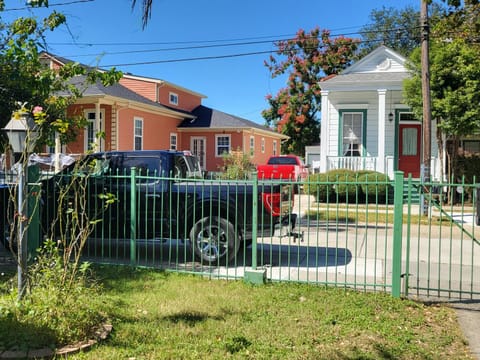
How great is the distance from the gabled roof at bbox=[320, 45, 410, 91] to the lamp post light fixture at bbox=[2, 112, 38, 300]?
1449 cm

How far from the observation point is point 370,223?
41.3 ft

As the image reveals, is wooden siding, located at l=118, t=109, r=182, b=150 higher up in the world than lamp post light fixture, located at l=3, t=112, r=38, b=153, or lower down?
higher up

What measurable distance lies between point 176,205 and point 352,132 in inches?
493

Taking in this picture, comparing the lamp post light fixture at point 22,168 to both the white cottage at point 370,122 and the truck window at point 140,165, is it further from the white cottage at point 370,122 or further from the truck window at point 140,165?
the white cottage at point 370,122

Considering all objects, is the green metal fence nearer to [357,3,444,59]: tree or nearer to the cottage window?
the cottage window

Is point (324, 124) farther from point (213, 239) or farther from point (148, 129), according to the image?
point (213, 239)

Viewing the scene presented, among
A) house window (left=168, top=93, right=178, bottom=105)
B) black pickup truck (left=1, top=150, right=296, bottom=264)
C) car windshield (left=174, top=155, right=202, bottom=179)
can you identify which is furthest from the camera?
house window (left=168, top=93, right=178, bottom=105)

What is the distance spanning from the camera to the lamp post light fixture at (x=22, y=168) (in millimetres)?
4629

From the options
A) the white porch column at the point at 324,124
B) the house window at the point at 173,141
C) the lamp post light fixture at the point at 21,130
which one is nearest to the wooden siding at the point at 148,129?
the house window at the point at 173,141

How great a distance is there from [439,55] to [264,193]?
A: 10515 mm

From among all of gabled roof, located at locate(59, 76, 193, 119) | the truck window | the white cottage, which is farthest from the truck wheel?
the white cottage

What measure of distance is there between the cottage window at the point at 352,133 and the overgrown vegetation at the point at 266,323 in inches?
516

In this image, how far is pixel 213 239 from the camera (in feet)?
23.9

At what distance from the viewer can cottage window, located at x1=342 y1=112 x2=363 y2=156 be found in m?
18.3
